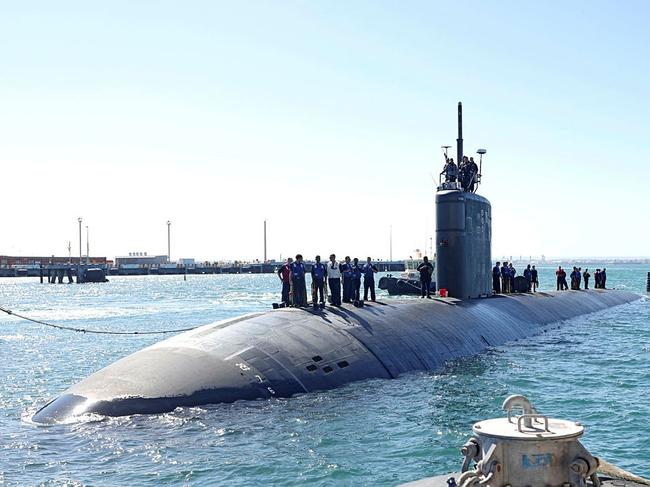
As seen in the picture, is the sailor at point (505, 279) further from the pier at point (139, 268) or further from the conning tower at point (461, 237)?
the pier at point (139, 268)

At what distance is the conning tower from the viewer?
22.6 m

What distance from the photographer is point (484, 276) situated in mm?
25094

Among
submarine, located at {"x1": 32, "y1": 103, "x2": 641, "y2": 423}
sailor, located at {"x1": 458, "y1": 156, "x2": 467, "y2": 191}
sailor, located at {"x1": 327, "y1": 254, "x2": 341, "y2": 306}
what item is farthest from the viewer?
sailor, located at {"x1": 458, "y1": 156, "x2": 467, "y2": 191}

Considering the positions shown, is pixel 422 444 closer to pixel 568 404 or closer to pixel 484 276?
pixel 568 404

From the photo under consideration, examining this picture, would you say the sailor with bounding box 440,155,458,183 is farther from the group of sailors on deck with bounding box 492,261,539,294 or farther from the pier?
the pier

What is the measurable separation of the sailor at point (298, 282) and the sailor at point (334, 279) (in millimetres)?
788

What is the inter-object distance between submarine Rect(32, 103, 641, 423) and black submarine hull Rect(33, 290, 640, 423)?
22 millimetres

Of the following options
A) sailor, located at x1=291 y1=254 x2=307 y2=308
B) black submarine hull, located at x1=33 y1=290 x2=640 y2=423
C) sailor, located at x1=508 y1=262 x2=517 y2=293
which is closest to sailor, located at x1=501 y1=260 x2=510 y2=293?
sailor, located at x1=508 y1=262 x2=517 y2=293

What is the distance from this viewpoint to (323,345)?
15328 mm

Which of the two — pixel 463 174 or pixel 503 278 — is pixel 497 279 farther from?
pixel 463 174

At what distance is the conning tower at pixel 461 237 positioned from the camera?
22.6 meters

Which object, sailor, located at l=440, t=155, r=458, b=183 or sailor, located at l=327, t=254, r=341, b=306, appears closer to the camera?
sailor, located at l=327, t=254, r=341, b=306

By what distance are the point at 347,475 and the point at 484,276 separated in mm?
15874

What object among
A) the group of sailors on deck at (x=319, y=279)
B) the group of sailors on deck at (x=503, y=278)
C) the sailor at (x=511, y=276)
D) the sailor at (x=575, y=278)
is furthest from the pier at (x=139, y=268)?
the group of sailors on deck at (x=319, y=279)
